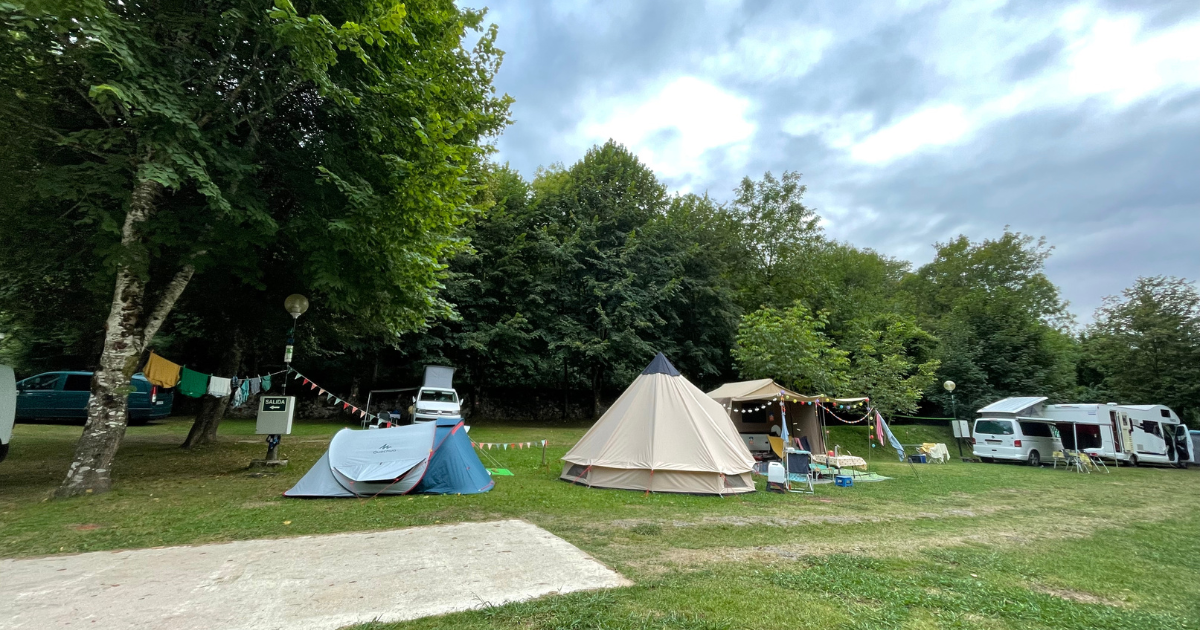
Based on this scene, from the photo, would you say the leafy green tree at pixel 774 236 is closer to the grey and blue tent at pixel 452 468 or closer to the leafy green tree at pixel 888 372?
the leafy green tree at pixel 888 372

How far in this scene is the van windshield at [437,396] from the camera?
20.0 m

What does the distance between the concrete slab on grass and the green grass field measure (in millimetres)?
410

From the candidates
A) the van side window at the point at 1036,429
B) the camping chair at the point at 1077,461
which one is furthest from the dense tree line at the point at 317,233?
the camping chair at the point at 1077,461

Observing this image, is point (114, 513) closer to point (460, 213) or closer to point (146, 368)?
point (146, 368)

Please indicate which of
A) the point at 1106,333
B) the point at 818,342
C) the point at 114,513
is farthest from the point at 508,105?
the point at 1106,333

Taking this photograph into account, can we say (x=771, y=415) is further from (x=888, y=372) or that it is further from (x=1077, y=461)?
(x=1077, y=461)

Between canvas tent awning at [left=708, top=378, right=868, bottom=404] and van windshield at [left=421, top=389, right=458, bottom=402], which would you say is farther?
van windshield at [left=421, top=389, right=458, bottom=402]

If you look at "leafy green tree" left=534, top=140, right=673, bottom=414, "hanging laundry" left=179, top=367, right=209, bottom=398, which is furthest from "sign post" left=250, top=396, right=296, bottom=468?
"leafy green tree" left=534, top=140, right=673, bottom=414

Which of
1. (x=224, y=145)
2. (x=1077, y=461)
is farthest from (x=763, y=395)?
(x=224, y=145)

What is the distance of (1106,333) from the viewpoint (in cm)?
2428

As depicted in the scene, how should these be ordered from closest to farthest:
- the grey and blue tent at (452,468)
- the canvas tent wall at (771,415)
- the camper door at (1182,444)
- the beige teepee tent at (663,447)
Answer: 1. the grey and blue tent at (452,468)
2. the beige teepee tent at (663,447)
3. the canvas tent wall at (771,415)
4. the camper door at (1182,444)

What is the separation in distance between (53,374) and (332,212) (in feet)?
51.7

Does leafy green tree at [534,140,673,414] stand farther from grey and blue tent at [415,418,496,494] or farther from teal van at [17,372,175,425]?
teal van at [17,372,175,425]

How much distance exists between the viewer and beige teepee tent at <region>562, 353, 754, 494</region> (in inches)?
386
